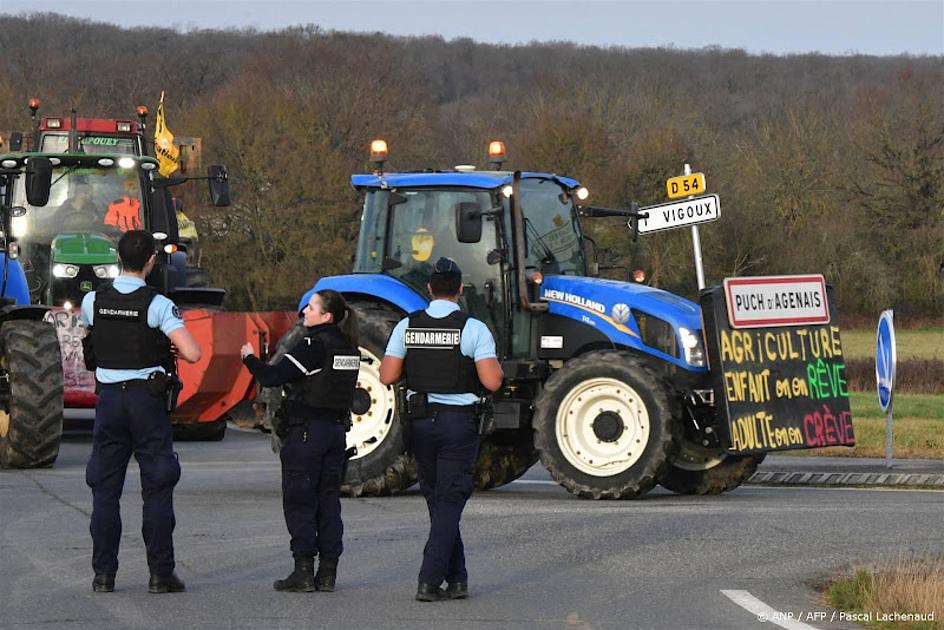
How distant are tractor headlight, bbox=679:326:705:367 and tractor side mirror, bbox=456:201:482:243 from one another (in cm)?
180

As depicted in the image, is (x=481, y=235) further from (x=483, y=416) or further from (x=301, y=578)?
(x=301, y=578)

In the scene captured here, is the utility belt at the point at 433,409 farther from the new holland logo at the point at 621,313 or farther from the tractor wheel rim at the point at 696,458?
the tractor wheel rim at the point at 696,458

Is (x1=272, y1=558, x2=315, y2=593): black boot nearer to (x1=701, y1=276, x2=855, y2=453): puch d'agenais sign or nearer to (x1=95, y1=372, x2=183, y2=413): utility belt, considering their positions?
(x1=95, y1=372, x2=183, y2=413): utility belt

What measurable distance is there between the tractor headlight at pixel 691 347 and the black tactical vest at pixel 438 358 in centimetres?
550

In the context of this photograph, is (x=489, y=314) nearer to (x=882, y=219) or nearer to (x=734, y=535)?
(x=734, y=535)

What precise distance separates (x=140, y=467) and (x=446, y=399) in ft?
5.19

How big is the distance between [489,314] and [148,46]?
11240 centimetres

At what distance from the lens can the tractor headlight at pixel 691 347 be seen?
14.7 metres

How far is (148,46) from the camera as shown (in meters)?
124

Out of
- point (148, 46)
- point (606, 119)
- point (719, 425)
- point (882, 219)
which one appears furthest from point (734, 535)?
point (148, 46)

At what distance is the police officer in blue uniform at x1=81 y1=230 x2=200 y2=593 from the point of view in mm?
9328

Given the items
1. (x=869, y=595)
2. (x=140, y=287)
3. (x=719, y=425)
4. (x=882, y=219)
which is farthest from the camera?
(x=882, y=219)

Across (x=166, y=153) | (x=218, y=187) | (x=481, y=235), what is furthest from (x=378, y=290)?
(x=166, y=153)

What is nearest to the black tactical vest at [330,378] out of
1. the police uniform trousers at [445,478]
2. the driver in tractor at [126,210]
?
the police uniform trousers at [445,478]
